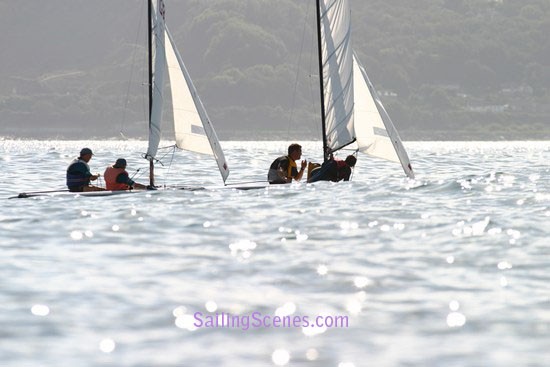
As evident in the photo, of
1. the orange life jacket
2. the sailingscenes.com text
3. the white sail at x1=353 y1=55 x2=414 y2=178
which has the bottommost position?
the sailingscenes.com text

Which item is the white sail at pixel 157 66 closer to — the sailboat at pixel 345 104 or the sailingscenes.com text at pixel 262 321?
the sailboat at pixel 345 104

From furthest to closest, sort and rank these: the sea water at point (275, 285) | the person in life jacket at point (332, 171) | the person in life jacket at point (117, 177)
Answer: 1. the person in life jacket at point (332, 171)
2. the person in life jacket at point (117, 177)
3. the sea water at point (275, 285)

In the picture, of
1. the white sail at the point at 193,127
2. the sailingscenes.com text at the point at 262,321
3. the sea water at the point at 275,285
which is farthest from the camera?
the white sail at the point at 193,127

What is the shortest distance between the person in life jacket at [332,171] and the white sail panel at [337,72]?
1.23 metres

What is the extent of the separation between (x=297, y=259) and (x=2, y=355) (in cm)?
657

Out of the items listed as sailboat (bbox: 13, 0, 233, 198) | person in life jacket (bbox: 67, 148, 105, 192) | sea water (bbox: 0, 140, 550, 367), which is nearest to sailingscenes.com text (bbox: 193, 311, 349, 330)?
sea water (bbox: 0, 140, 550, 367)

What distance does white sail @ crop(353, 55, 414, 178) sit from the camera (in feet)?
108

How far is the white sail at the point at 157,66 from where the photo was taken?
30.7 m

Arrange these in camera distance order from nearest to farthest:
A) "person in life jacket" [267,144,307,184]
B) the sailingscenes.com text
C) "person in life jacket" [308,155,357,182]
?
the sailingscenes.com text → "person in life jacket" [267,144,307,184] → "person in life jacket" [308,155,357,182]

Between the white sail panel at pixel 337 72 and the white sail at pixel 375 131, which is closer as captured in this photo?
the white sail at pixel 375 131

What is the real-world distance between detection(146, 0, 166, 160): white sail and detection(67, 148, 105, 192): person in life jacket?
272cm

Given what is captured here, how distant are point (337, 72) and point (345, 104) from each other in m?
1.08

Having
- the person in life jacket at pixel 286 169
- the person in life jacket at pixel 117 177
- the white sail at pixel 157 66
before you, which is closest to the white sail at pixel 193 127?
the white sail at pixel 157 66

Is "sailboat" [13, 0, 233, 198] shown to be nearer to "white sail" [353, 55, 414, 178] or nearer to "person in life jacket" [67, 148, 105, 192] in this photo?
"person in life jacket" [67, 148, 105, 192]
